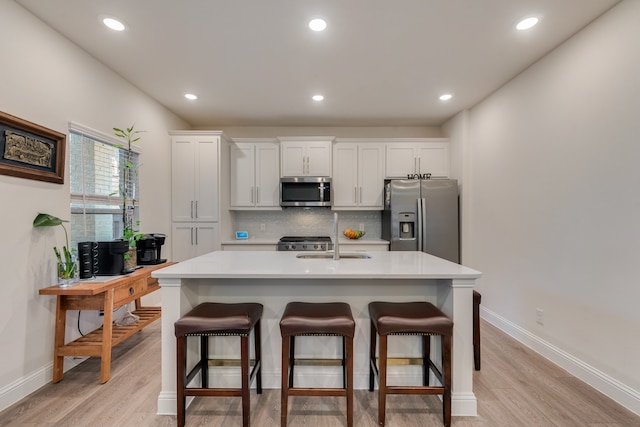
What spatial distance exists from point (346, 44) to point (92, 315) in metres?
3.34

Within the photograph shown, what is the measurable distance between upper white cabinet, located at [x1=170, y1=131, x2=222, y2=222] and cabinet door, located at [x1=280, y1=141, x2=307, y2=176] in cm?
97

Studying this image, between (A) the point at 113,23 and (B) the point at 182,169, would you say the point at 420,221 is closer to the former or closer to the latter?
(B) the point at 182,169

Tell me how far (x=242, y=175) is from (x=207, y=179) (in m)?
0.56

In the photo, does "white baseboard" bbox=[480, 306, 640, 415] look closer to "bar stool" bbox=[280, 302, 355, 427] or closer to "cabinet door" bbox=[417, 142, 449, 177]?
"bar stool" bbox=[280, 302, 355, 427]

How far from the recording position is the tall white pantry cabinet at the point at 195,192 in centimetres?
407

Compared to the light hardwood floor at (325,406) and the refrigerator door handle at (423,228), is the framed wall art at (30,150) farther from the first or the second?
the refrigerator door handle at (423,228)

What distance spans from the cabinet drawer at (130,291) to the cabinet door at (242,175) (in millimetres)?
2017

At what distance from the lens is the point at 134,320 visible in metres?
2.82

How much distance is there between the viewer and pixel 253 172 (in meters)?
4.50

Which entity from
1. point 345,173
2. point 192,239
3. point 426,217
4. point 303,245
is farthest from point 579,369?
point 192,239

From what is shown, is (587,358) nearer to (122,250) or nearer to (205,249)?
(122,250)

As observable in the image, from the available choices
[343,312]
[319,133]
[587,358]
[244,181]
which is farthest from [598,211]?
[244,181]

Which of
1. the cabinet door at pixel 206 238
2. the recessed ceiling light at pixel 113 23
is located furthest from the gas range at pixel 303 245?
the recessed ceiling light at pixel 113 23

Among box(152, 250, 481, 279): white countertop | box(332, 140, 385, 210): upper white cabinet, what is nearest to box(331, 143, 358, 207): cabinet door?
box(332, 140, 385, 210): upper white cabinet
